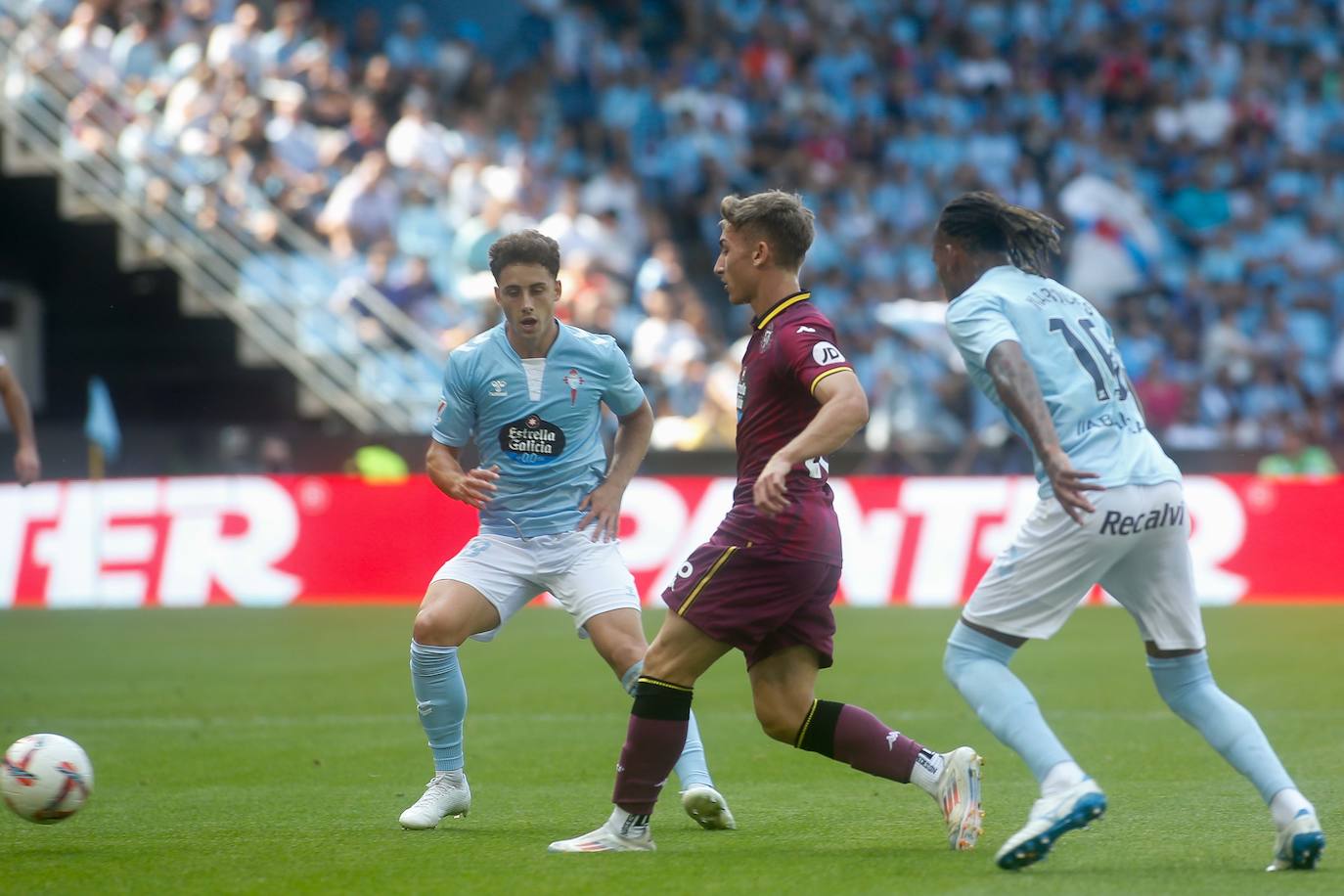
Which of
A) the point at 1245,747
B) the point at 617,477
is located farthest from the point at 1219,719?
the point at 617,477

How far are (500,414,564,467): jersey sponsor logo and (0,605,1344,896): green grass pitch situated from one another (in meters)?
1.40

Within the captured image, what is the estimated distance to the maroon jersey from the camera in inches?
239

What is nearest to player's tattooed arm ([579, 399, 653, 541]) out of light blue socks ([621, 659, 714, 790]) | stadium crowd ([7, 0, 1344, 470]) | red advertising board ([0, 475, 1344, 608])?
light blue socks ([621, 659, 714, 790])

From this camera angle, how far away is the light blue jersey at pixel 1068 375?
5.91 m

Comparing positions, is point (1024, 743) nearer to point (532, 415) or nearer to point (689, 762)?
point (689, 762)

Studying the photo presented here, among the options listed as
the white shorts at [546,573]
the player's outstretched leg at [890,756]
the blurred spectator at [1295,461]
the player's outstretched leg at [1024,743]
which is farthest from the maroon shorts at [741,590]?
the blurred spectator at [1295,461]

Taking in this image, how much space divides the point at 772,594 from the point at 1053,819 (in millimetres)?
1155

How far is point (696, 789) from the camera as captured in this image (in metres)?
6.83

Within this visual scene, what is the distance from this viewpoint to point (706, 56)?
24156 millimetres

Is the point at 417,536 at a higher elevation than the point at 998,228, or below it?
below

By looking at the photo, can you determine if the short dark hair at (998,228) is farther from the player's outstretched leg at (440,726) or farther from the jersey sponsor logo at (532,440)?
the player's outstretched leg at (440,726)

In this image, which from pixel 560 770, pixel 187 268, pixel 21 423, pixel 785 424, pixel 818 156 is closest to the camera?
pixel 785 424

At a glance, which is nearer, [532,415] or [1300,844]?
[1300,844]

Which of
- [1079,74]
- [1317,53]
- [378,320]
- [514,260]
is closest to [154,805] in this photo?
[514,260]
